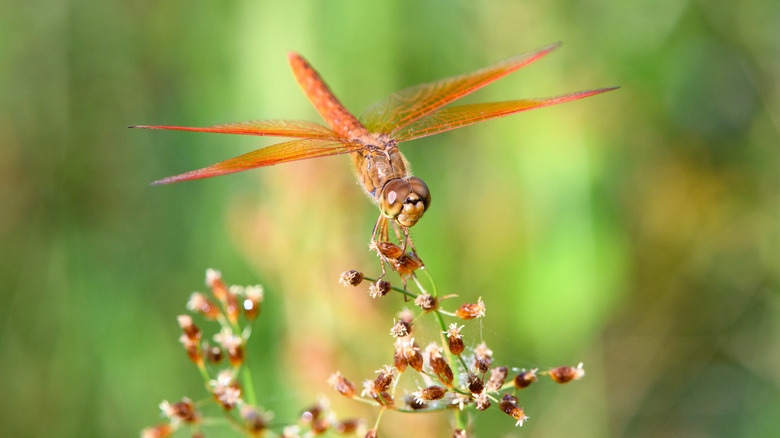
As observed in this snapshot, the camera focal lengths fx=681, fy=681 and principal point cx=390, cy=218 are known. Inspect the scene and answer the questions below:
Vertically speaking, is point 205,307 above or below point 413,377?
above

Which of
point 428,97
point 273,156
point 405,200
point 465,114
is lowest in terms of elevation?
point 405,200

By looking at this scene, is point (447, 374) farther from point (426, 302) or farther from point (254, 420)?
point (254, 420)

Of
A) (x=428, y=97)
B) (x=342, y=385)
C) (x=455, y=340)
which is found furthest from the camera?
(x=428, y=97)

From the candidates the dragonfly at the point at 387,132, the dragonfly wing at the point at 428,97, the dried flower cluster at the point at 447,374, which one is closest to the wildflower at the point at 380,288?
the dried flower cluster at the point at 447,374

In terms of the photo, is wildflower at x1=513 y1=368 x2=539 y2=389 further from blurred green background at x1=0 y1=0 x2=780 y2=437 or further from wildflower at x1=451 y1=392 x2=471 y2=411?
blurred green background at x1=0 y1=0 x2=780 y2=437

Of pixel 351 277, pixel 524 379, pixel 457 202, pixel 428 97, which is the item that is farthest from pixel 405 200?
pixel 457 202

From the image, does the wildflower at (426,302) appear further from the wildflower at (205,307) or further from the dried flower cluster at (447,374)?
the wildflower at (205,307)

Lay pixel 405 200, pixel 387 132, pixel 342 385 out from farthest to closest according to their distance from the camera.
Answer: pixel 387 132 → pixel 405 200 → pixel 342 385
